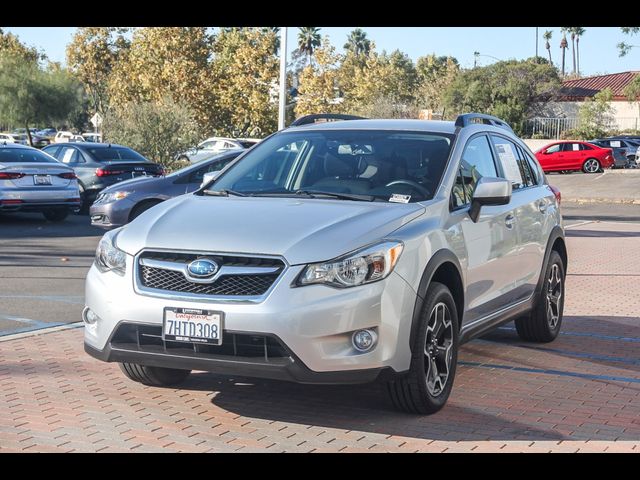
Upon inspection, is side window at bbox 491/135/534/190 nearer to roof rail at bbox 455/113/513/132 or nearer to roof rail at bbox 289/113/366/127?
roof rail at bbox 455/113/513/132

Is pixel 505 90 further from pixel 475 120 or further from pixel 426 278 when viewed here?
pixel 426 278

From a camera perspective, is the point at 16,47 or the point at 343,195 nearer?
the point at 343,195

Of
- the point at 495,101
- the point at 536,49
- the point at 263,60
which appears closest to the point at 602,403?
the point at 263,60

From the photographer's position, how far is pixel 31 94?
5219cm

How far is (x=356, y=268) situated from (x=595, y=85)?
6759cm

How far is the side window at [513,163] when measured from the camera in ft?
26.8

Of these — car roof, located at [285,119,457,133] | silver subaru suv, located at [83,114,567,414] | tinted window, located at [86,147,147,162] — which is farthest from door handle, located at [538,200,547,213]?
tinted window, located at [86,147,147,162]

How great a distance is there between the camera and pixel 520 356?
8383 mm

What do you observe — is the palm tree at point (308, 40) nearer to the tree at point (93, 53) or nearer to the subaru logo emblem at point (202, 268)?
the tree at point (93, 53)

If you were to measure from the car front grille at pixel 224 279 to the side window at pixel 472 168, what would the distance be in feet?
5.56

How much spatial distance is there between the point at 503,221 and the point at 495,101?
53.2 m

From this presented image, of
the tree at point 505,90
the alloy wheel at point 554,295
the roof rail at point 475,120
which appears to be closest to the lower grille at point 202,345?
the roof rail at point 475,120

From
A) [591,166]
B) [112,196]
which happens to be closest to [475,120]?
[112,196]
